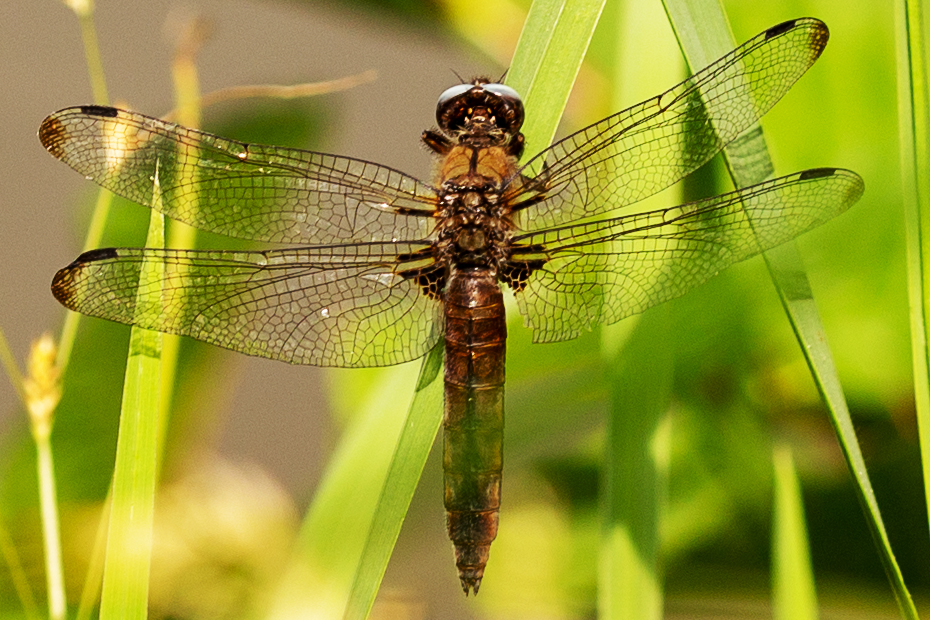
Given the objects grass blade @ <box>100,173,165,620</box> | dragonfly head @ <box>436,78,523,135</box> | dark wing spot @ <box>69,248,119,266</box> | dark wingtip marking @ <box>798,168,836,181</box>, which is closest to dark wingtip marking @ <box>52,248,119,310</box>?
dark wing spot @ <box>69,248,119,266</box>

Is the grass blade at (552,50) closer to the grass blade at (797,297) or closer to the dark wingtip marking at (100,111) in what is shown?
the grass blade at (797,297)

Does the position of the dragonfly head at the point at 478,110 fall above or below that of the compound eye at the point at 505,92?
above

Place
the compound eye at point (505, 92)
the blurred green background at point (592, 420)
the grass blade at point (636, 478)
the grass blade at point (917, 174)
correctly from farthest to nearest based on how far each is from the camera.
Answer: the blurred green background at point (592, 420) < the compound eye at point (505, 92) < the grass blade at point (636, 478) < the grass blade at point (917, 174)

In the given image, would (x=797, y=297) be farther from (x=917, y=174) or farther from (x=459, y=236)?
(x=459, y=236)

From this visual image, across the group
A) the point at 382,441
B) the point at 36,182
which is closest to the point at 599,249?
the point at 382,441

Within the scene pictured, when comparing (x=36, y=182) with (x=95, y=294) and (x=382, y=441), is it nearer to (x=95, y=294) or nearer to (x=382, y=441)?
(x=95, y=294)

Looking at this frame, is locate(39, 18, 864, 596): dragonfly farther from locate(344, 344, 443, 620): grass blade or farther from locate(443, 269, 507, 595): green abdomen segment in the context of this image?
locate(344, 344, 443, 620): grass blade

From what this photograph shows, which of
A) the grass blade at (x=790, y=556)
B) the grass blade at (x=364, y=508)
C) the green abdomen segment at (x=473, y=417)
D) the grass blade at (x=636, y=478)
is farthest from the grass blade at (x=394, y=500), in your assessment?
the grass blade at (x=790, y=556)
